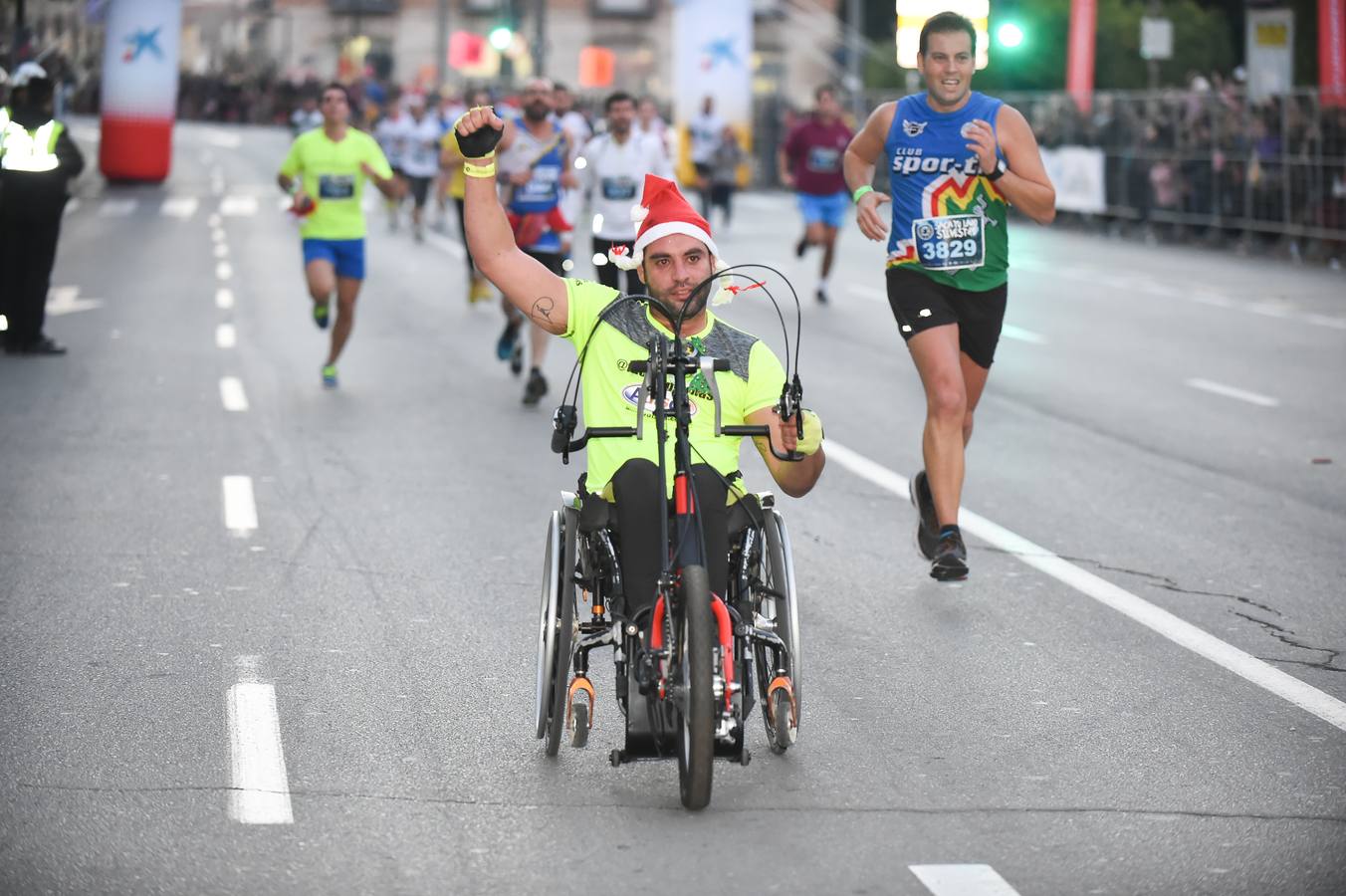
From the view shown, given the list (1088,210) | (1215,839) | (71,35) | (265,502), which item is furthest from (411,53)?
(1215,839)

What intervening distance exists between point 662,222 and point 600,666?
1675 millimetres

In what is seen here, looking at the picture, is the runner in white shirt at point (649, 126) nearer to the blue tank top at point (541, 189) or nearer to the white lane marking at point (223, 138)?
the blue tank top at point (541, 189)

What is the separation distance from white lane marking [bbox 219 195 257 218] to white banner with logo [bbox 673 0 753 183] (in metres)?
8.34

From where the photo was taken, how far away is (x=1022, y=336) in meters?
18.5

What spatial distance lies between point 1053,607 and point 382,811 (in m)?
3.33

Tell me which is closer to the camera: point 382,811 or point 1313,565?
point 382,811

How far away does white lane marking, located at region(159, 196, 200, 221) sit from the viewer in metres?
34.8

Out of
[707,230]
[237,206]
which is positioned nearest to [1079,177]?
[237,206]

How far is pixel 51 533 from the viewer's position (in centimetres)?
929

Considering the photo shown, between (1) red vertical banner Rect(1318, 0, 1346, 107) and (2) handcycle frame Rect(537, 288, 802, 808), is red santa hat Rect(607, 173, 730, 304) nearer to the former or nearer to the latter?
(2) handcycle frame Rect(537, 288, 802, 808)

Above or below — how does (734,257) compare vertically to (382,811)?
above

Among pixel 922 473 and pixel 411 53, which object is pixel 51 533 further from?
pixel 411 53

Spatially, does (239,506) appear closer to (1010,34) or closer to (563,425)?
(563,425)

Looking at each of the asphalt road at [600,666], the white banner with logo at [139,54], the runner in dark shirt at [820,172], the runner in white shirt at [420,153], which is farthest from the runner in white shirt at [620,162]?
the white banner with logo at [139,54]
